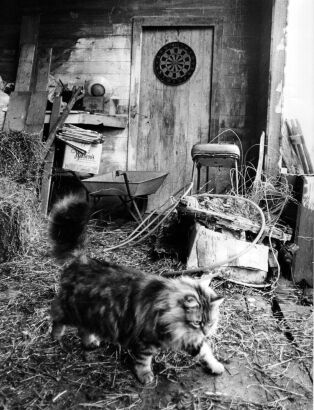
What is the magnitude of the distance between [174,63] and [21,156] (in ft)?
9.29

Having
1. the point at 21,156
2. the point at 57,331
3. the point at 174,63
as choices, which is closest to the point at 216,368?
the point at 57,331

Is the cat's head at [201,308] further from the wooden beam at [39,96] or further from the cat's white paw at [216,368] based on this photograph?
the wooden beam at [39,96]

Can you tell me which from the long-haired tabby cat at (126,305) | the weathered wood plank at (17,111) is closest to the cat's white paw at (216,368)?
the long-haired tabby cat at (126,305)

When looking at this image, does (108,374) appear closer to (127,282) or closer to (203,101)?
(127,282)

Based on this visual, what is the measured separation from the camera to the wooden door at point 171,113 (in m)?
5.80

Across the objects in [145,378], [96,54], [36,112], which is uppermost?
[96,54]

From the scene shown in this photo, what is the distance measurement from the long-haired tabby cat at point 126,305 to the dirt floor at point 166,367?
110 mm

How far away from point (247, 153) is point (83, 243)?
13.1 feet

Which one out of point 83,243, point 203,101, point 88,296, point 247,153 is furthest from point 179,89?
point 88,296

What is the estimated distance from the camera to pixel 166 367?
2119 mm

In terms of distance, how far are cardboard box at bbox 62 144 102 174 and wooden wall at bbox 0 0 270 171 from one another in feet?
2.04

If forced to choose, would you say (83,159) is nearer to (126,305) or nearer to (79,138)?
(79,138)

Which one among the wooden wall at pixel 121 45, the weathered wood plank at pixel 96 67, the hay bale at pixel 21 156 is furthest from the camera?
the weathered wood plank at pixel 96 67

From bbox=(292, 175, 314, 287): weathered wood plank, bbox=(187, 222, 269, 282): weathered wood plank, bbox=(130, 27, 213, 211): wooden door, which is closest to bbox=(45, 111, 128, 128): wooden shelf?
bbox=(130, 27, 213, 211): wooden door
